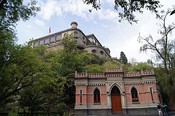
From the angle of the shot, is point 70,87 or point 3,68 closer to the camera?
point 3,68

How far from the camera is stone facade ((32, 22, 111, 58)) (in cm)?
4515

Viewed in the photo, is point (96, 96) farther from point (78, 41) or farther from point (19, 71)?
point (78, 41)

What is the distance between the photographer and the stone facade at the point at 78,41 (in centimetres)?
4515

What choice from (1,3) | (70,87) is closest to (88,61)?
(70,87)

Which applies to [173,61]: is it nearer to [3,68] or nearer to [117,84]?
[117,84]

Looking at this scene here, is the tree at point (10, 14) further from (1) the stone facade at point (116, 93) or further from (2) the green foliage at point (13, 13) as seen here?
(1) the stone facade at point (116, 93)

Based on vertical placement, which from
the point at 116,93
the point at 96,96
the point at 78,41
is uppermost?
the point at 78,41

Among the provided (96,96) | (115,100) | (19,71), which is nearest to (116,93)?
(115,100)

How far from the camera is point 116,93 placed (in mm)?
21469

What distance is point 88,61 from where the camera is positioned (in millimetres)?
33312

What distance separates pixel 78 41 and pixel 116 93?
27.5 m

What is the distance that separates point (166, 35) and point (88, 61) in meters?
16.4

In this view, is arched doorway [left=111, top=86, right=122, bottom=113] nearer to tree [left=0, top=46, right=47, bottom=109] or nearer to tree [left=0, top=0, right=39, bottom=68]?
tree [left=0, top=46, right=47, bottom=109]

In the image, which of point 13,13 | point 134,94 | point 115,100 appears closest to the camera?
point 13,13
